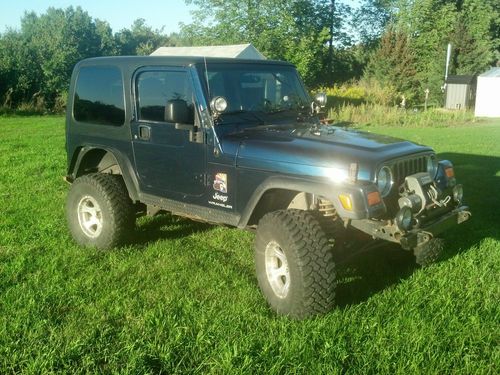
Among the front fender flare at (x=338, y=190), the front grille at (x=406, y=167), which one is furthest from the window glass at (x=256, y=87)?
the front grille at (x=406, y=167)

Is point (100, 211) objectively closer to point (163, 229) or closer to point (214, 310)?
point (163, 229)

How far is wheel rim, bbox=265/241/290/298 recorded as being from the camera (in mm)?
4098

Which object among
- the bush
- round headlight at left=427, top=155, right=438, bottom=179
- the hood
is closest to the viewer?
the hood

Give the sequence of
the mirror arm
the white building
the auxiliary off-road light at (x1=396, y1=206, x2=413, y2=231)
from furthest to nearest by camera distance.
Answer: the white building → the mirror arm → the auxiliary off-road light at (x1=396, y1=206, x2=413, y2=231)

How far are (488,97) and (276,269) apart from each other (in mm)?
30137

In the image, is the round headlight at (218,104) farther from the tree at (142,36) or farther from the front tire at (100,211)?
the tree at (142,36)

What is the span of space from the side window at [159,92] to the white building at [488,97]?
28.5 meters

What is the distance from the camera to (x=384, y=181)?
155 inches

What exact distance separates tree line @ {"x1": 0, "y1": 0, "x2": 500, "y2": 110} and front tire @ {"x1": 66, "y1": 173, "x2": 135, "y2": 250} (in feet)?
78.5

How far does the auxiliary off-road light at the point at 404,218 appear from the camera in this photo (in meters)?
3.76

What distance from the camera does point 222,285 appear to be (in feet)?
15.1

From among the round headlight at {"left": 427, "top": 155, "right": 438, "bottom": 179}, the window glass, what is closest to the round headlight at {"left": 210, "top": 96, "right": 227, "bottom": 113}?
the window glass

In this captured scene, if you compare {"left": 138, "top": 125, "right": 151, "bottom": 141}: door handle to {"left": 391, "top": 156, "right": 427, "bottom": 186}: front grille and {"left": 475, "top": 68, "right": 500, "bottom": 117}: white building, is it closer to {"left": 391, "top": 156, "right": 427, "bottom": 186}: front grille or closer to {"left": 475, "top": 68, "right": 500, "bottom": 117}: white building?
{"left": 391, "top": 156, "right": 427, "bottom": 186}: front grille

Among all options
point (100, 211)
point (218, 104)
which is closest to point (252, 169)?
point (218, 104)
